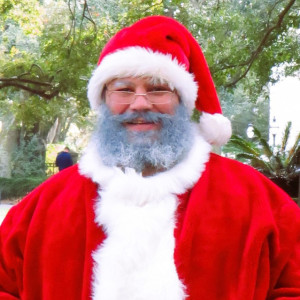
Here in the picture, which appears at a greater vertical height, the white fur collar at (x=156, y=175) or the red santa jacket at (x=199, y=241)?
the white fur collar at (x=156, y=175)

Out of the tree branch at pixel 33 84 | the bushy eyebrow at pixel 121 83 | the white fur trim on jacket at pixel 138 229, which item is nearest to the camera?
the white fur trim on jacket at pixel 138 229

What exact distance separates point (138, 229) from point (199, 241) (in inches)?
9.5

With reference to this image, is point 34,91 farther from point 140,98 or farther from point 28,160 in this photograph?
point 28,160

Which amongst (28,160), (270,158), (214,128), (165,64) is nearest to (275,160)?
(270,158)

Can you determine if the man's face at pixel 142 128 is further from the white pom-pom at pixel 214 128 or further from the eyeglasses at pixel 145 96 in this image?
the white pom-pom at pixel 214 128

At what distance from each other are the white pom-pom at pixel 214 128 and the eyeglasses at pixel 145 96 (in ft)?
0.83

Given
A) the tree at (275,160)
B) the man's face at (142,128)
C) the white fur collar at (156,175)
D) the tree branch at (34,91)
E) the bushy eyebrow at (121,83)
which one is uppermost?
the tree branch at (34,91)

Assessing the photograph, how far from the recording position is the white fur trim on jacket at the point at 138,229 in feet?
6.63

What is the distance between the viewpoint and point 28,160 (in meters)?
20.8

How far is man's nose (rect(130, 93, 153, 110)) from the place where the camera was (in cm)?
226

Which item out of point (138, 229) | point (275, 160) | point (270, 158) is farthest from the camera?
point (270, 158)

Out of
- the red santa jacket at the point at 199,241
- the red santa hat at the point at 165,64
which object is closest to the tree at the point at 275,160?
the red santa hat at the point at 165,64

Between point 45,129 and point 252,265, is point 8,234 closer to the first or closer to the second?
point 252,265

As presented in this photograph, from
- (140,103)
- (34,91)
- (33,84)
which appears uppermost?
(33,84)
